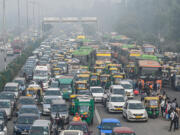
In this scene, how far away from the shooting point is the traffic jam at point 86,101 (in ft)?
84.9

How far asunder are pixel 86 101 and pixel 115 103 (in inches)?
188

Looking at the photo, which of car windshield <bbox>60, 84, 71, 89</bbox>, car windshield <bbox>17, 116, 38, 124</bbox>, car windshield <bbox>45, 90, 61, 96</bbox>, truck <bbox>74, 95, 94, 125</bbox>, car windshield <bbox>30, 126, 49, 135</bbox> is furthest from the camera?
car windshield <bbox>60, 84, 71, 89</bbox>

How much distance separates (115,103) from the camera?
35.1 meters

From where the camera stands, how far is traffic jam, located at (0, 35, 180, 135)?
2589cm

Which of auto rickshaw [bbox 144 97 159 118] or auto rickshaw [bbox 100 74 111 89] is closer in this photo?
auto rickshaw [bbox 144 97 159 118]

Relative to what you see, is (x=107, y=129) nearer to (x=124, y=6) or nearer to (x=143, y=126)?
(x=143, y=126)

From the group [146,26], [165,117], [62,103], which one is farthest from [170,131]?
[146,26]

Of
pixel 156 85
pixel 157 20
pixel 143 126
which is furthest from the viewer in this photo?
pixel 157 20

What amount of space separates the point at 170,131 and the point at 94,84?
20.5 m

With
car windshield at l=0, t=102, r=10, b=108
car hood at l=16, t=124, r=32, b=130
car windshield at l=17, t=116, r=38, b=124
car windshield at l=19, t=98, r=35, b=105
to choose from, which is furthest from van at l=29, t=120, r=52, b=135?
car windshield at l=19, t=98, r=35, b=105

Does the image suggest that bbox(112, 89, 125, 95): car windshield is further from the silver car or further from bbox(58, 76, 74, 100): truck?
the silver car

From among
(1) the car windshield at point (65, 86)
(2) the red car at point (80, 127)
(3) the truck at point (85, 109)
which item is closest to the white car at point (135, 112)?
(3) the truck at point (85, 109)

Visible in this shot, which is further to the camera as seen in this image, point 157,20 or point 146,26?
point 146,26

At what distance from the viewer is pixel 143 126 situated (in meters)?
30.4
